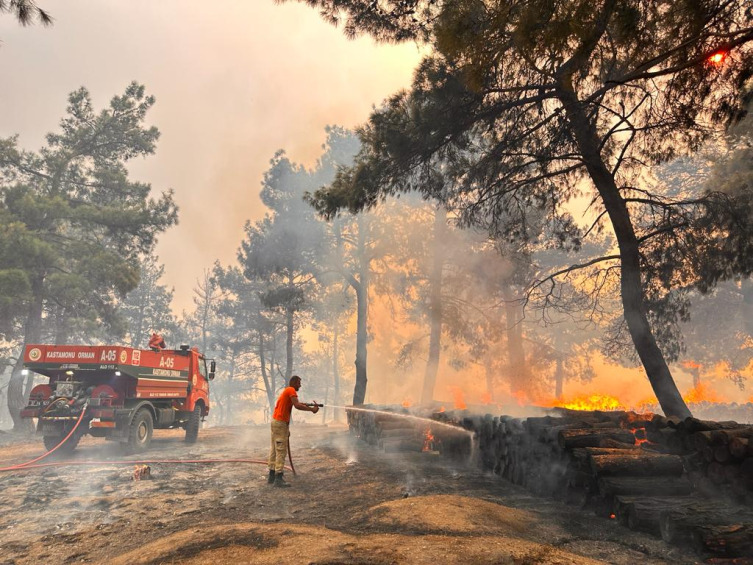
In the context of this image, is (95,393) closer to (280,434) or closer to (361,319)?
(280,434)

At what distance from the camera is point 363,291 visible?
23.1m

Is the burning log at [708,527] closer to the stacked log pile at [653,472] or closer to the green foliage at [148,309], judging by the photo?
the stacked log pile at [653,472]

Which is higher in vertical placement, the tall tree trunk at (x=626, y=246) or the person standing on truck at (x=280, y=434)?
the tall tree trunk at (x=626, y=246)

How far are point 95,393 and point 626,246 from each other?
1285 cm

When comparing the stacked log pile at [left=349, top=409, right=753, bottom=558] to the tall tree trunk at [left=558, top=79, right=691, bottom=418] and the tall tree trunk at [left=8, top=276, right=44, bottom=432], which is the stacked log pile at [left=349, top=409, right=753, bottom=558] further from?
the tall tree trunk at [left=8, top=276, right=44, bottom=432]

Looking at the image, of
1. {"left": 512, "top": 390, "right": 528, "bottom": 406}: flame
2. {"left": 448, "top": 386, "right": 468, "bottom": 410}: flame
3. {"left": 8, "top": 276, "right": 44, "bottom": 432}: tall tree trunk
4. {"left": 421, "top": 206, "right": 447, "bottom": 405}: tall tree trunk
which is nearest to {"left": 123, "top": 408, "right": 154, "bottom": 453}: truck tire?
{"left": 448, "top": 386, "right": 468, "bottom": 410}: flame

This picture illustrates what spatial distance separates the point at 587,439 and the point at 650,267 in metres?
5.77

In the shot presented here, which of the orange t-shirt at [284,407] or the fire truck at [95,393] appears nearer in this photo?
the orange t-shirt at [284,407]

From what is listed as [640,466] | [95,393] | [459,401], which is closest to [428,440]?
[459,401]

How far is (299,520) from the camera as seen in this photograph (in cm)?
602

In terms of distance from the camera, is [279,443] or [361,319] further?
[361,319]

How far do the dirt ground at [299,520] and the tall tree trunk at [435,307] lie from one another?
1139cm

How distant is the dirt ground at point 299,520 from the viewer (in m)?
4.39

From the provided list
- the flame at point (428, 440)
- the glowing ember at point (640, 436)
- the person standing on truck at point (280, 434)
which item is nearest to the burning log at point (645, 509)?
the glowing ember at point (640, 436)
